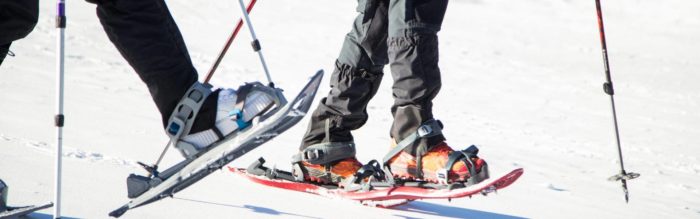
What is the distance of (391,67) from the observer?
136 inches

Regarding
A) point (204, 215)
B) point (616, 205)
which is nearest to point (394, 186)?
point (204, 215)

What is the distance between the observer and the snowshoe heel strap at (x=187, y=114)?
273 centimetres

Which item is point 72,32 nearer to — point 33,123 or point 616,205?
point 33,123

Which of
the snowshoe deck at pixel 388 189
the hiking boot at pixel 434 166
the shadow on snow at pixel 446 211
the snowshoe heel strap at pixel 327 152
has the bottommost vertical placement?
the shadow on snow at pixel 446 211

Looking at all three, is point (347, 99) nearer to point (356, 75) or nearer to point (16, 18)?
point (356, 75)

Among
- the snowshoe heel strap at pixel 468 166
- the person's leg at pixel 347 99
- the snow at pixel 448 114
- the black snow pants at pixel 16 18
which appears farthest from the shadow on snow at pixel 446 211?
the black snow pants at pixel 16 18

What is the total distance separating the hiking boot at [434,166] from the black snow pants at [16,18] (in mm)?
1713

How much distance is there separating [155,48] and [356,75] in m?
1.25

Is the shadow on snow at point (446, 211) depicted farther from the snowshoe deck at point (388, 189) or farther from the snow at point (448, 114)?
the snowshoe deck at point (388, 189)

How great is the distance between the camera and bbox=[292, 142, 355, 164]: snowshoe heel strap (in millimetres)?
3783

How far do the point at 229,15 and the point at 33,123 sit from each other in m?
9.92

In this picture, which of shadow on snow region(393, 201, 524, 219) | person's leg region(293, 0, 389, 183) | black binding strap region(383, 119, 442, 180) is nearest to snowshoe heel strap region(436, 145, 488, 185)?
black binding strap region(383, 119, 442, 180)

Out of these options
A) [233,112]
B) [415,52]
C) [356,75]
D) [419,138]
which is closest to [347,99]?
[356,75]

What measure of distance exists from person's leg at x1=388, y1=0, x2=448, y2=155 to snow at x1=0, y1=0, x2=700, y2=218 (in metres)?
0.51
